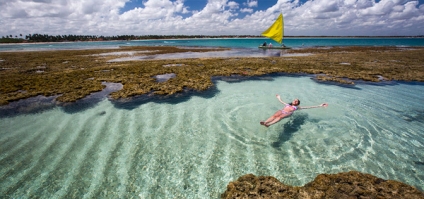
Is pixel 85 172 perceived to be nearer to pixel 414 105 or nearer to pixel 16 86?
pixel 16 86

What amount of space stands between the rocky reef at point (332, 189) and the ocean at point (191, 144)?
863 millimetres

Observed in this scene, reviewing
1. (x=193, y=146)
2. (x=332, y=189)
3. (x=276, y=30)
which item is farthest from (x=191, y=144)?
(x=276, y=30)

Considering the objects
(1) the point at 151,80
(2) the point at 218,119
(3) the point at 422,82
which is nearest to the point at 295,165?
(2) the point at 218,119

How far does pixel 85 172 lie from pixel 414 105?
20.1 meters

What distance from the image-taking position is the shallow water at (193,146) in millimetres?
6633

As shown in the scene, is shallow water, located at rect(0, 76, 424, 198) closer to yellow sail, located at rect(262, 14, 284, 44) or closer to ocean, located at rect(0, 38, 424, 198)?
ocean, located at rect(0, 38, 424, 198)

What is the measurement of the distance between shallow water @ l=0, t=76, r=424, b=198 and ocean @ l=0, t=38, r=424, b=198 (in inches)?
1.7

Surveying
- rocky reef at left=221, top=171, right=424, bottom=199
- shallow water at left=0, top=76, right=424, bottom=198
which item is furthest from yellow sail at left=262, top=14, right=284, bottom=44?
rocky reef at left=221, top=171, right=424, bottom=199

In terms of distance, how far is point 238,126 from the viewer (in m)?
10.6

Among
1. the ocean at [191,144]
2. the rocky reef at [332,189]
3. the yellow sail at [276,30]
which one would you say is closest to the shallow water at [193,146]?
the ocean at [191,144]

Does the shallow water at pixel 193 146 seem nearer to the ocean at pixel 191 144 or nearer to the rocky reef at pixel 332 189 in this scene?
the ocean at pixel 191 144

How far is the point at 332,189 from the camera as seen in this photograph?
5492 millimetres

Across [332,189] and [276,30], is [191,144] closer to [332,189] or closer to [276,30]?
[332,189]

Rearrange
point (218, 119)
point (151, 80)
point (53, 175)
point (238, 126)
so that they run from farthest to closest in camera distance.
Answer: point (151, 80), point (218, 119), point (238, 126), point (53, 175)
